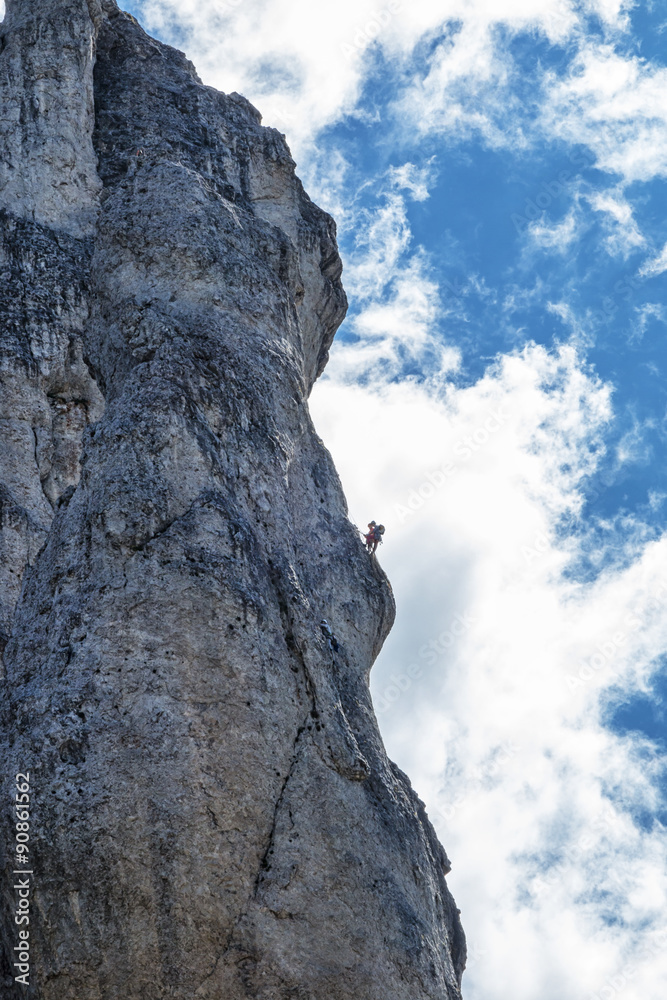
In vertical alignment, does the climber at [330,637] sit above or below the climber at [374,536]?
below

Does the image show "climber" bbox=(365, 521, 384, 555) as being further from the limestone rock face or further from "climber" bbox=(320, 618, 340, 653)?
"climber" bbox=(320, 618, 340, 653)

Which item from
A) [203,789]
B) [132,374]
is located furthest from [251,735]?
[132,374]

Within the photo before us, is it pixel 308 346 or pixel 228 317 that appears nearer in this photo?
pixel 228 317

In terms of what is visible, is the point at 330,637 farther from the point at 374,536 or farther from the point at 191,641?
the point at 374,536

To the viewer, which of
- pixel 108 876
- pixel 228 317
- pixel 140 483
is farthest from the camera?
pixel 228 317

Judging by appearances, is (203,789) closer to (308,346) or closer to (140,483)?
(140,483)

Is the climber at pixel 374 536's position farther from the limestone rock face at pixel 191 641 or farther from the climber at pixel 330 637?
the climber at pixel 330 637

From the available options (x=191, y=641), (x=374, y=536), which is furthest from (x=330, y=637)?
(x=374, y=536)

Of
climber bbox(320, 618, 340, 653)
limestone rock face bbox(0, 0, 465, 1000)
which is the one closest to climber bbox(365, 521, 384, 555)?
limestone rock face bbox(0, 0, 465, 1000)

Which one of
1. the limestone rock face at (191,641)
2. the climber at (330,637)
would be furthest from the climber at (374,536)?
the climber at (330,637)

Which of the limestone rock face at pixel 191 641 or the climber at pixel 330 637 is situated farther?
the climber at pixel 330 637

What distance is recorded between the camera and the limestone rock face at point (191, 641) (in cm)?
1292

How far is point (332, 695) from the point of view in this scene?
1573 cm

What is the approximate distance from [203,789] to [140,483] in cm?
431
